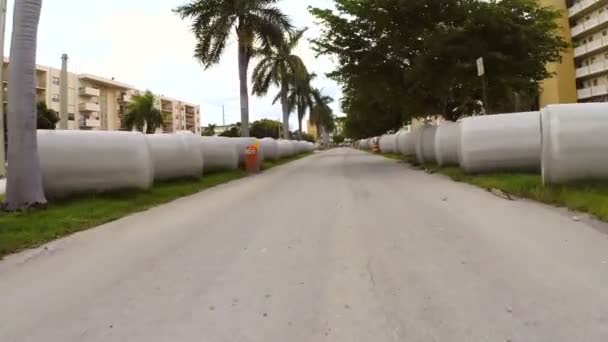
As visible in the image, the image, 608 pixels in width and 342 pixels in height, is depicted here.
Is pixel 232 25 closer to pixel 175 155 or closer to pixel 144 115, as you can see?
pixel 175 155

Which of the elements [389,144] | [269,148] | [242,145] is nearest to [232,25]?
[242,145]

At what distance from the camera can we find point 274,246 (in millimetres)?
6496

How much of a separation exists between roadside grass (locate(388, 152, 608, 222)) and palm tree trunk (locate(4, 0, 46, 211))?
9.40 metres

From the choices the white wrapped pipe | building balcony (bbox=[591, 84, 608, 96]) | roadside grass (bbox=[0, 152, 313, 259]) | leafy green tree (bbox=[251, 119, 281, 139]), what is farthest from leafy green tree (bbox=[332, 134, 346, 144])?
roadside grass (bbox=[0, 152, 313, 259])

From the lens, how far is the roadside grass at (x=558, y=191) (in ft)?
26.0

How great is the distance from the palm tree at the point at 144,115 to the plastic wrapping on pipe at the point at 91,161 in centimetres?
5739

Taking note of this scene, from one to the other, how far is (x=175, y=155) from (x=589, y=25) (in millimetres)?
53171

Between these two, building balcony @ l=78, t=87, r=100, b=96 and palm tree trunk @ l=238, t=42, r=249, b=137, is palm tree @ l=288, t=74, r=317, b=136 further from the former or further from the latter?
building balcony @ l=78, t=87, r=100, b=96

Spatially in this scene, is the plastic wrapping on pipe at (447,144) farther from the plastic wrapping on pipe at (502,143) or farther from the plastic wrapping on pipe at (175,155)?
the plastic wrapping on pipe at (175,155)

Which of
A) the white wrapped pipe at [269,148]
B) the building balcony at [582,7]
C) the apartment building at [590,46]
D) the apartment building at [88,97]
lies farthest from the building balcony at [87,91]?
the building balcony at [582,7]

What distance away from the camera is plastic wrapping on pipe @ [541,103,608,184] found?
9.44m

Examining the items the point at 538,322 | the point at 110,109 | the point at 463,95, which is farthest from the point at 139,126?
the point at 538,322

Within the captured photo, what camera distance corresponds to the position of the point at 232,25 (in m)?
25.1

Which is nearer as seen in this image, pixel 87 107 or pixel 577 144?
pixel 577 144
